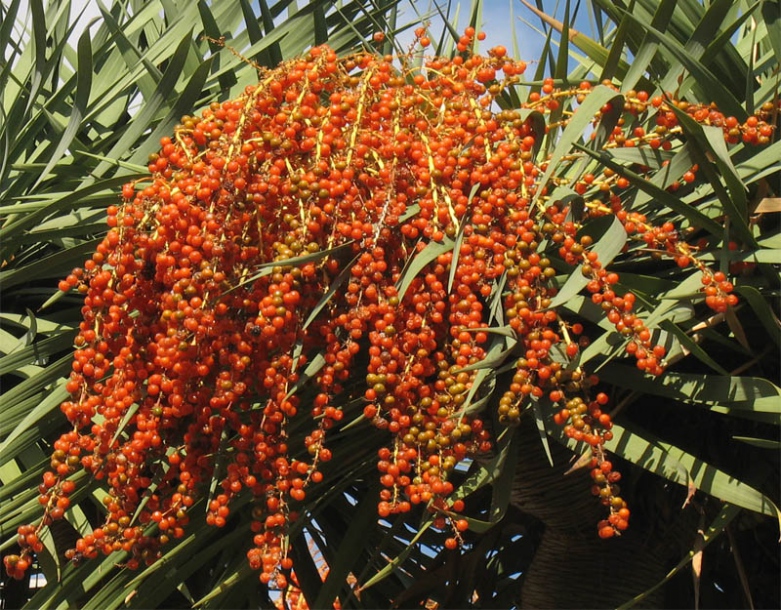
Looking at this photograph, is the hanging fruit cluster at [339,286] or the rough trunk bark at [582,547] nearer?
the hanging fruit cluster at [339,286]

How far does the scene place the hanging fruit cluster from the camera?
1.68 metres

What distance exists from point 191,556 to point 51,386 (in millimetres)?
504

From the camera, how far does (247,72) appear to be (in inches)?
114

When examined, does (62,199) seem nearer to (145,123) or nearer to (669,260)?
(145,123)

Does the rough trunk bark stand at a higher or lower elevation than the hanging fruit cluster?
lower

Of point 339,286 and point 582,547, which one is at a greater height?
point 339,286

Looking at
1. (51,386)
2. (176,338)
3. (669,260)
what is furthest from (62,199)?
(669,260)

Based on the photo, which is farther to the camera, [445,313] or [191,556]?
[191,556]

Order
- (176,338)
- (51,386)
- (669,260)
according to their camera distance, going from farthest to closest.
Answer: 1. (51,386)
2. (669,260)
3. (176,338)

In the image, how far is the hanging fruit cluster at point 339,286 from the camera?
168 centimetres

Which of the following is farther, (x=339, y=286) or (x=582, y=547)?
(x=582, y=547)

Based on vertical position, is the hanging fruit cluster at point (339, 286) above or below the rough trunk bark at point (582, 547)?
above

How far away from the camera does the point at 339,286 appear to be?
5.89 ft

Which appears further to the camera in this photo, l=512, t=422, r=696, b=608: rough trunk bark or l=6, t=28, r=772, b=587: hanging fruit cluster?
l=512, t=422, r=696, b=608: rough trunk bark
